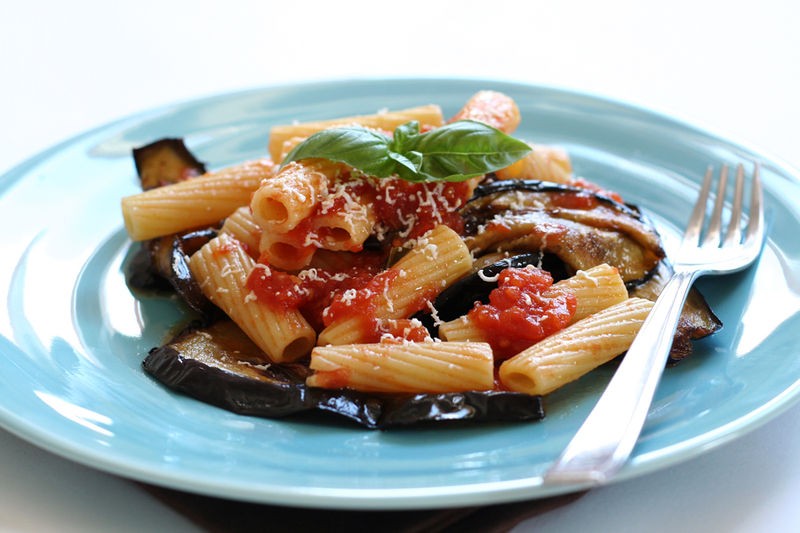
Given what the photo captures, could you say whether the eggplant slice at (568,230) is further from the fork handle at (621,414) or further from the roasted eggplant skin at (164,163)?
the roasted eggplant skin at (164,163)

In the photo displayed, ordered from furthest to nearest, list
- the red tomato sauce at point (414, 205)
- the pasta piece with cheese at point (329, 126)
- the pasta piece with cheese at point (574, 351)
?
the pasta piece with cheese at point (329, 126) < the red tomato sauce at point (414, 205) < the pasta piece with cheese at point (574, 351)

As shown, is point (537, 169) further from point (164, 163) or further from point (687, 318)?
point (164, 163)

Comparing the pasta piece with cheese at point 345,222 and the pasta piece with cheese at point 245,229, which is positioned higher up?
the pasta piece with cheese at point 345,222

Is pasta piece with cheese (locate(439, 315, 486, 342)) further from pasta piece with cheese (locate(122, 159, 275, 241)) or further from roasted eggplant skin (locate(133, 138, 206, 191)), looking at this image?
roasted eggplant skin (locate(133, 138, 206, 191))

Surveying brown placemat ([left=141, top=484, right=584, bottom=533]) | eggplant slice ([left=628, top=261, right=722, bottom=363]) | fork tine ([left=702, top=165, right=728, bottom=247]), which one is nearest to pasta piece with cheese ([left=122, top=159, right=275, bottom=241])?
brown placemat ([left=141, top=484, right=584, bottom=533])

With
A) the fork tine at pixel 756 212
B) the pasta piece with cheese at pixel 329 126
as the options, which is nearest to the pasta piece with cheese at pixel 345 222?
the pasta piece with cheese at pixel 329 126

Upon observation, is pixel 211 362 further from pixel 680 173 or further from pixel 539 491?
pixel 680 173
